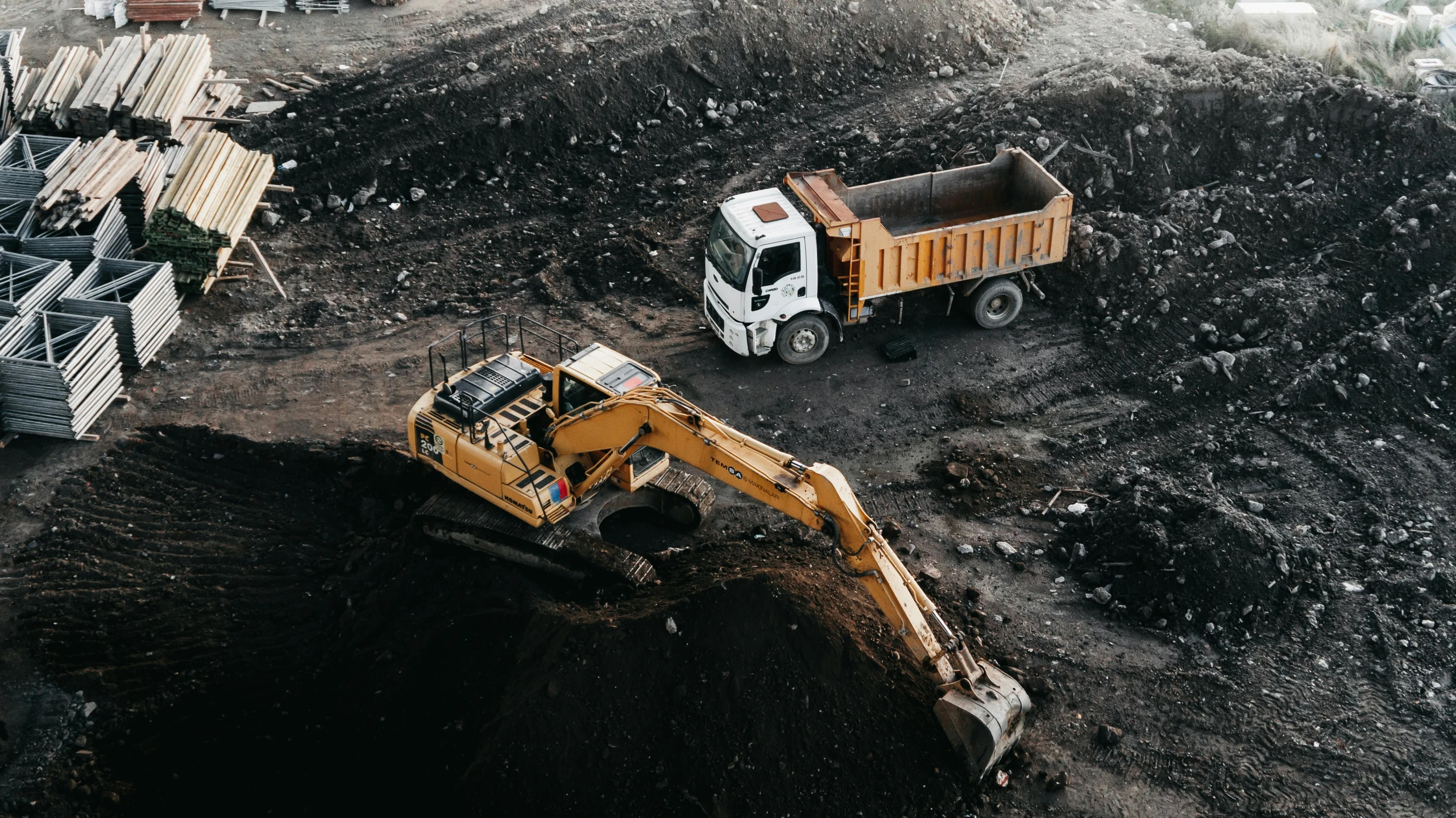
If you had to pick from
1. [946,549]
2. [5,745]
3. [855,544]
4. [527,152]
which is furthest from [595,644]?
[527,152]

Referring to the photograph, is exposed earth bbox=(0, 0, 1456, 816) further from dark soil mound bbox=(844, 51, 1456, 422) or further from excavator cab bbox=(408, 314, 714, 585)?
excavator cab bbox=(408, 314, 714, 585)

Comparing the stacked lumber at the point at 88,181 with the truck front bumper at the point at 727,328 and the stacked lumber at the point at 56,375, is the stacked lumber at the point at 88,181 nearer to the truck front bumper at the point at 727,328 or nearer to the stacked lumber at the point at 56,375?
the stacked lumber at the point at 56,375

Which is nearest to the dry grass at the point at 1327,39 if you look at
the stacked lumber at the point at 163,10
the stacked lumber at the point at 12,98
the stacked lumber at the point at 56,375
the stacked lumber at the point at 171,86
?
the stacked lumber at the point at 171,86

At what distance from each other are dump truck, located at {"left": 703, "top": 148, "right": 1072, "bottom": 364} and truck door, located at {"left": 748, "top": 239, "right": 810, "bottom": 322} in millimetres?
15

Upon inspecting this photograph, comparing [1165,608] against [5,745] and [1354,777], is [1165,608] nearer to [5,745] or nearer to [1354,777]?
[1354,777]

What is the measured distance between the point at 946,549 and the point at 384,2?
17.9 m

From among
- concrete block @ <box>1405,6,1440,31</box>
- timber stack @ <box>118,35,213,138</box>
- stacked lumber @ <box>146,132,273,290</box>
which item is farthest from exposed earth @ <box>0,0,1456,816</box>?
concrete block @ <box>1405,6,1440,31</box>

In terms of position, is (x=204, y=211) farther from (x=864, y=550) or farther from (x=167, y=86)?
(x=864, y=550)

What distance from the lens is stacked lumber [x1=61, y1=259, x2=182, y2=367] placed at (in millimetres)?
17000

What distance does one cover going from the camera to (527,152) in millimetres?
22031

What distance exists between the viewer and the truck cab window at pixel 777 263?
16.6 metres

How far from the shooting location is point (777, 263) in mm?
16797

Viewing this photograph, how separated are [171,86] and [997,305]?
48.2 ft

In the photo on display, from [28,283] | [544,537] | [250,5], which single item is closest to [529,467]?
[544,537]
